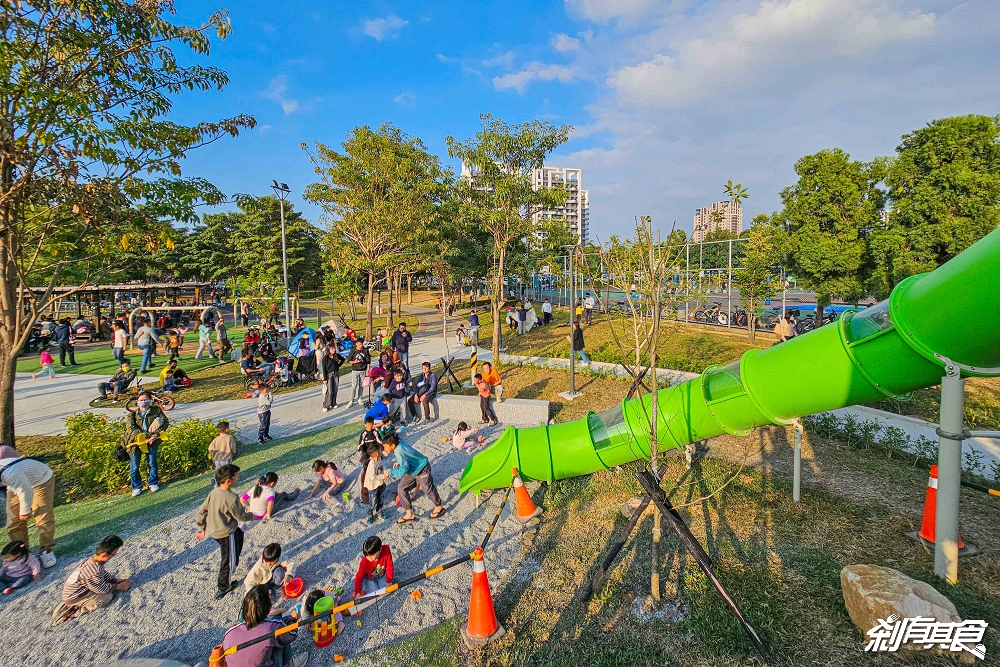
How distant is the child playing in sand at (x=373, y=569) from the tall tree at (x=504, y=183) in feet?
34.6

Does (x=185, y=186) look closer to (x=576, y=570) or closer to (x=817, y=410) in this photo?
(x=576, y=570)

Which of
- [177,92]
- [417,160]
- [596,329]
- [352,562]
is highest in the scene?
[417,160]

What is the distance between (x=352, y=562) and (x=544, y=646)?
2769 mm

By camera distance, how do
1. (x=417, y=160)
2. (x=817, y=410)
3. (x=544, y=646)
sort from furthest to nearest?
(x=417, y=160)
(x=817, y=410)
(x=544, y=646)

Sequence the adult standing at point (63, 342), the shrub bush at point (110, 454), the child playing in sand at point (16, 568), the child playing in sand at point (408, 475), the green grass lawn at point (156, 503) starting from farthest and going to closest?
the adult standing at point (63, 342), the shrub bush at point (110, 454), the child playing in sand at point (408, 475), the green grass lawn at point (156, 503), the child playing in sand at point (16, 568)

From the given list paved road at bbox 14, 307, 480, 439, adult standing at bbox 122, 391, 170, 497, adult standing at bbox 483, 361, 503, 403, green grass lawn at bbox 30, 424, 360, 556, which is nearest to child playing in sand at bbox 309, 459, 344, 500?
green grass lawn at bbox 30, 424, 360, 556

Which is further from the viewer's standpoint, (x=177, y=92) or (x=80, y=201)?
(x=177, y=92)

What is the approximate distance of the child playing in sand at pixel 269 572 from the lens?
485cm

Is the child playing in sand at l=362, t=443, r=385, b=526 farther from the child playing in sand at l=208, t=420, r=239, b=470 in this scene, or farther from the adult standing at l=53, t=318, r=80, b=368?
the adult standing at l=53, t=318, r=80, b=368

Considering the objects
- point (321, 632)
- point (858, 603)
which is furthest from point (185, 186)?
point (858, 603)

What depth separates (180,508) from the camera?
722cm

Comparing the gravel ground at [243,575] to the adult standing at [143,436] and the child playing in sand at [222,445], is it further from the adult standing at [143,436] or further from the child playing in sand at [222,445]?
the adult standing at [143,436]

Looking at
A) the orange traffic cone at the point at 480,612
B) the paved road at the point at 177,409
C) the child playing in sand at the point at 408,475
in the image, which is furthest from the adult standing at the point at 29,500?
the orange traffic cone at the point at 480,612

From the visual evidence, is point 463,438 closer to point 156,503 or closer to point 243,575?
point 243,575
